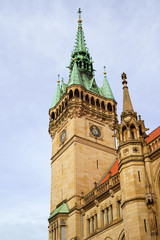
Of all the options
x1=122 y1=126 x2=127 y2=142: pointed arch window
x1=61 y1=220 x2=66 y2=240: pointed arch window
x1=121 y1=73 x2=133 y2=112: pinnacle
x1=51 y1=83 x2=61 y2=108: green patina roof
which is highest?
x1=51 y1=83 x2=61 y2=108: green patina roof

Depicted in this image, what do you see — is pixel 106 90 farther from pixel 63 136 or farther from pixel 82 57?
pixel 63 136

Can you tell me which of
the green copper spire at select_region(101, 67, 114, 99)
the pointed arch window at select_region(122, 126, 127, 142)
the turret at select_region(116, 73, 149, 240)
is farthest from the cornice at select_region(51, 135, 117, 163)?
the pointed arch window at select_region(122, 126, 127, 142)

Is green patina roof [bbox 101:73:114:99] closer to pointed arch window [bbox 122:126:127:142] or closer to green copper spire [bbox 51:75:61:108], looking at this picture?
green copper spire [bbox 51:75:61:108]

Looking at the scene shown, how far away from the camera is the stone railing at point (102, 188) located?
30791mm

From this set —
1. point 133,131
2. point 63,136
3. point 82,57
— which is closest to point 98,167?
point 63,136

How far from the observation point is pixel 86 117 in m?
42.8

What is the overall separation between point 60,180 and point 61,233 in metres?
7.25

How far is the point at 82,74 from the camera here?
5088cm

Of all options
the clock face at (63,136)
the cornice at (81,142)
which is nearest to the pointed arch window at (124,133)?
the cornice at (81,142)

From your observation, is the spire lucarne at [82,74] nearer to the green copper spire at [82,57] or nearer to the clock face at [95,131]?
the green copper spire at [82,57]

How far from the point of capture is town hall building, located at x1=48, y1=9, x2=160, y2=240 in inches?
938

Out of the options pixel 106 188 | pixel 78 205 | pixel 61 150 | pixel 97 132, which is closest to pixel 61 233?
pixel 78 205

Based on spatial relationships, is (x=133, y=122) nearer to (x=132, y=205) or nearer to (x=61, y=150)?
(x=132, y=205)

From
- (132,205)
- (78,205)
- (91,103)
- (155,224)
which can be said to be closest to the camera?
(155,224)
